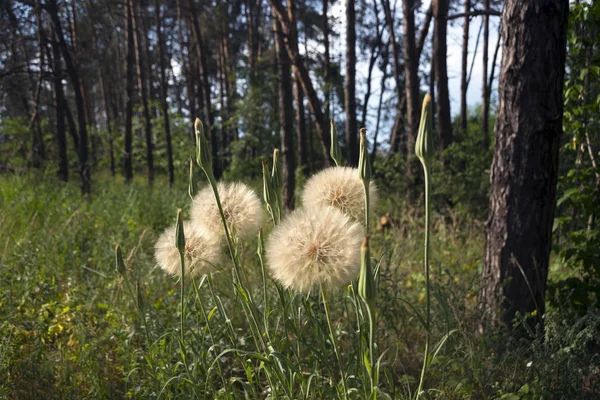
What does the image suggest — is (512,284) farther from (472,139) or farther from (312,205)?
(472,139)

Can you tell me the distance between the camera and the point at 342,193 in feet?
5.02

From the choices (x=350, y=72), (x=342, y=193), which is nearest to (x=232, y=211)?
(x=342, y=193)

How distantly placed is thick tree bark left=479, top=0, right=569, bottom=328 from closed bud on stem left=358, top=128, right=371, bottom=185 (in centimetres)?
170

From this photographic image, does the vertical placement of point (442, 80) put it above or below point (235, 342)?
above

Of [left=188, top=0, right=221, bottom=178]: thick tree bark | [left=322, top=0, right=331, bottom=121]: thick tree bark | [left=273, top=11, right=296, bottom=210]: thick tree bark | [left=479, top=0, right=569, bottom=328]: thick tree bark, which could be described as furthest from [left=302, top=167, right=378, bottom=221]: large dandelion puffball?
[left=188, top=0, right=221, bottom=178]: thick tree bark

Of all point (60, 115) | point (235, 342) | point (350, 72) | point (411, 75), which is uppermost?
point (350, 72)

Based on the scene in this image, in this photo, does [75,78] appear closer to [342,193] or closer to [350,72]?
[350,72]

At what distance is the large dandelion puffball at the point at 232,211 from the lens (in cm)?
164

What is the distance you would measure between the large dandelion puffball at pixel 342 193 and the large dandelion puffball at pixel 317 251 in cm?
21

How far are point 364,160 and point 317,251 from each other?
29 cm

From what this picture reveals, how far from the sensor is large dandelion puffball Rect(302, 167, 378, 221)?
1.53 meters

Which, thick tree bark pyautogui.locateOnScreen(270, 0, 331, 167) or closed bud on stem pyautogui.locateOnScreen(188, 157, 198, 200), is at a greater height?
thick tree bark pyautogui.locateOnScreen(270, 0, 331, 167)

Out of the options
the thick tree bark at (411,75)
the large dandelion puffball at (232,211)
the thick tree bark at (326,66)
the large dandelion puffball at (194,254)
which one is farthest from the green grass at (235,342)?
the thick tree bark at (326,66)

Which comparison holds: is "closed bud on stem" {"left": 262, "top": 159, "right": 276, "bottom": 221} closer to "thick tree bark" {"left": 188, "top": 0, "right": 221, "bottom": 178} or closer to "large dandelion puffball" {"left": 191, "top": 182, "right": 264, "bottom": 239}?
"large dandelion puffball" {"left": 191, "top": 182, "right": 264, "bottom": 239}
